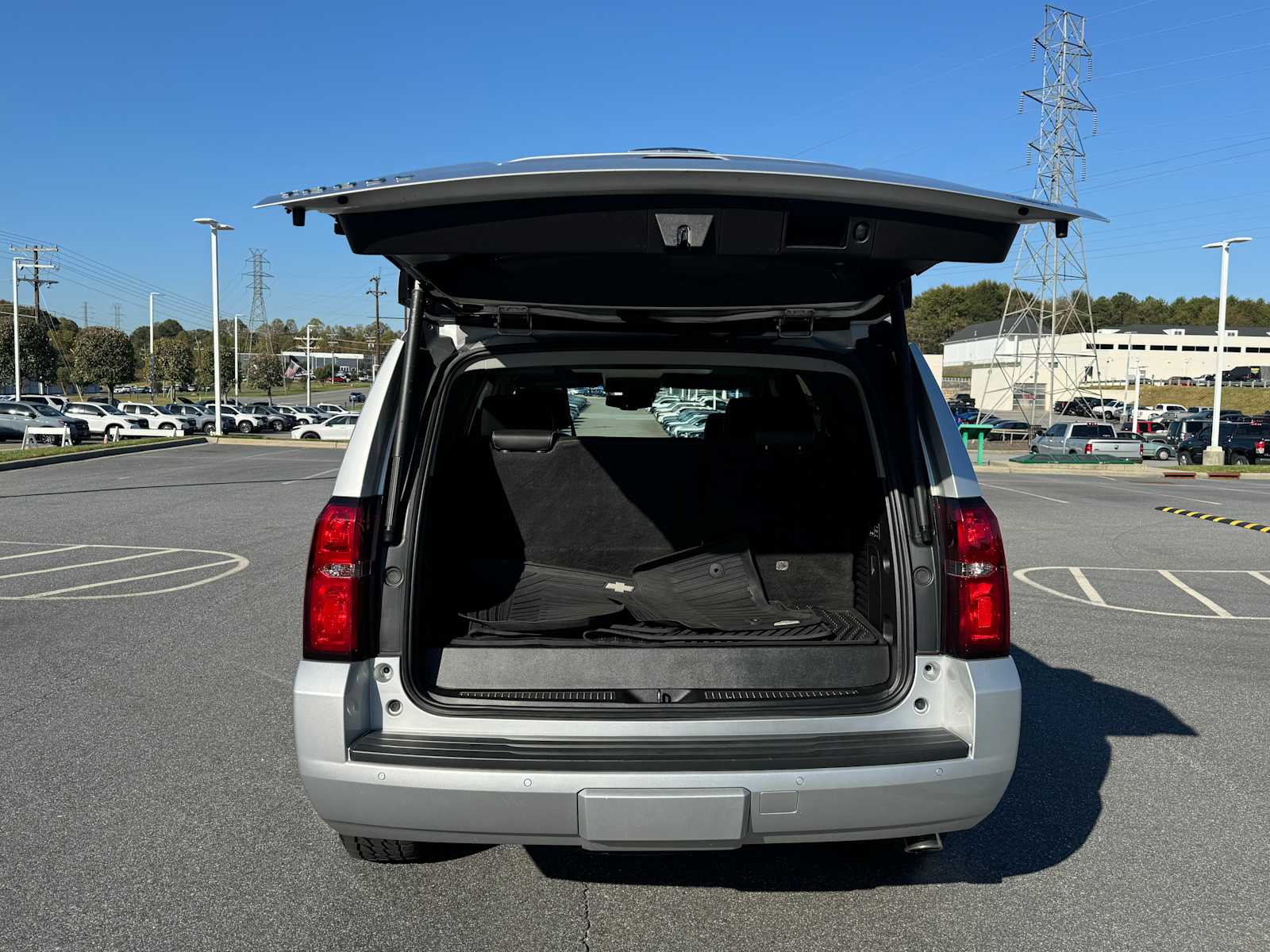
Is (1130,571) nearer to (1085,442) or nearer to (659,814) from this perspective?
(659,814)

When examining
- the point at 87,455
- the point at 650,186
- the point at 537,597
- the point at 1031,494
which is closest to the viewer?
the point at 650,186

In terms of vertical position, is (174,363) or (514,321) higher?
(174,363)

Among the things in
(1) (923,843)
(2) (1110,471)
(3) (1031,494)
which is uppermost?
(1) (923,843)

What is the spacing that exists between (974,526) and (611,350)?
4.37ft

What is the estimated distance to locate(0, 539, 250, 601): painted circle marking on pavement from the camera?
8594 mm

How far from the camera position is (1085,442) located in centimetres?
3706

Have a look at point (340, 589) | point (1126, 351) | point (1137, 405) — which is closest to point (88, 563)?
point (340, 589)

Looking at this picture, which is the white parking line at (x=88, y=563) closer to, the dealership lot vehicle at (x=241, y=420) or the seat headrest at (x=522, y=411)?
the seat headrest at (x=522, y=411)

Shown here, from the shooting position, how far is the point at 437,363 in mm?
3525

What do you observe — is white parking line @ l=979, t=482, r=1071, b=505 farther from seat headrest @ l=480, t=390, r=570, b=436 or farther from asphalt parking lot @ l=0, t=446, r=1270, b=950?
seat headrest @ l=480, t=390, r=570, b=436

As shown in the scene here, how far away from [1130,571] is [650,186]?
10.0 meters

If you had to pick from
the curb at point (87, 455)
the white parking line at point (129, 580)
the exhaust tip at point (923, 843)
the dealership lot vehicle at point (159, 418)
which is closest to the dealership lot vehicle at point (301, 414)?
the dealership lot vehicle at point (159, 418)

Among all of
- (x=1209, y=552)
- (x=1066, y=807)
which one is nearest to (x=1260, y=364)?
(x=1209, y=552)

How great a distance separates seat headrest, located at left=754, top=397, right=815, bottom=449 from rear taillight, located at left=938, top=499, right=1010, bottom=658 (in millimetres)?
1087
